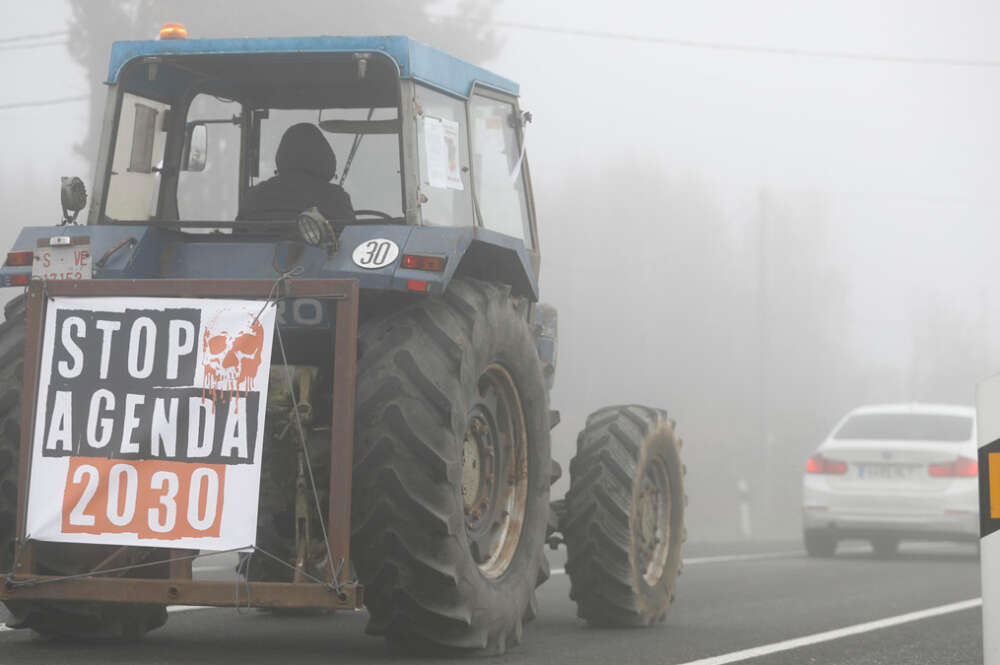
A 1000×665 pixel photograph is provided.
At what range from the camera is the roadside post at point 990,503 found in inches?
→ 174

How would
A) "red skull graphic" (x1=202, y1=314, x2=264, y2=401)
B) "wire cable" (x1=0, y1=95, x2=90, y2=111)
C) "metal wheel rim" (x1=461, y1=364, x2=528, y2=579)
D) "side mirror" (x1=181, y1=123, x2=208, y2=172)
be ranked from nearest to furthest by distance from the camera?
"red skull graphic" (x1=202, y1=314, x2=264, y2=401)
"metal wheel rim" (x1=461, y1=364, x2=528, y2=579)
"side mirror" (x1=181, y1=123, x2=208, y2=172)
"wire cable" (x1=0, y1=95, x2=90, y2=111)

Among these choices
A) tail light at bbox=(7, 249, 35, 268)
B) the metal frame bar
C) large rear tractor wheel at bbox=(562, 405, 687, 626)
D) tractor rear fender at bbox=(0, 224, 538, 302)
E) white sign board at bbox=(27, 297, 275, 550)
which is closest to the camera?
the metal frame bar

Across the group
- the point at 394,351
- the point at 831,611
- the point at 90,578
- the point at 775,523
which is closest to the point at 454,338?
the point at 394,351

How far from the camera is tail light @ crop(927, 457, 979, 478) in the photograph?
59.2ft

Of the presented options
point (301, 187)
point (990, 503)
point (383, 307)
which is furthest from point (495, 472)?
point (990, 503)

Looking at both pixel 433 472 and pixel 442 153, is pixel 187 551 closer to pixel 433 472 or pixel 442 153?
pixel 433 472

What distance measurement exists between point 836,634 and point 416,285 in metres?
3.44

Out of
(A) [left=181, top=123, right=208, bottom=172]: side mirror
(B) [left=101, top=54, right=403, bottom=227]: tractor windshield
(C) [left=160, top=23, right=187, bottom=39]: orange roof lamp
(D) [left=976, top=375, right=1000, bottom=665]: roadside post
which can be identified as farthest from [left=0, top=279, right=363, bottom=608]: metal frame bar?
(D) [left=976, top=375, right=1000, bottom=665]: roadside post

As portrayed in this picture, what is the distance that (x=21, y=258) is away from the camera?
7.55m

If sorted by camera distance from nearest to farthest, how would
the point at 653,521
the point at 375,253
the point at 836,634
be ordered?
the point at 375,253 → the point at 836,634 → the point at 653,521

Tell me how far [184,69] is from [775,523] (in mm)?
31921

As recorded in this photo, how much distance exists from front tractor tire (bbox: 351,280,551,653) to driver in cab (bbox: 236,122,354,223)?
0.92 metres

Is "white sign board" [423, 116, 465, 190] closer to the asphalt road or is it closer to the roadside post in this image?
the asphalt road

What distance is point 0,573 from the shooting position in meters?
7.02
